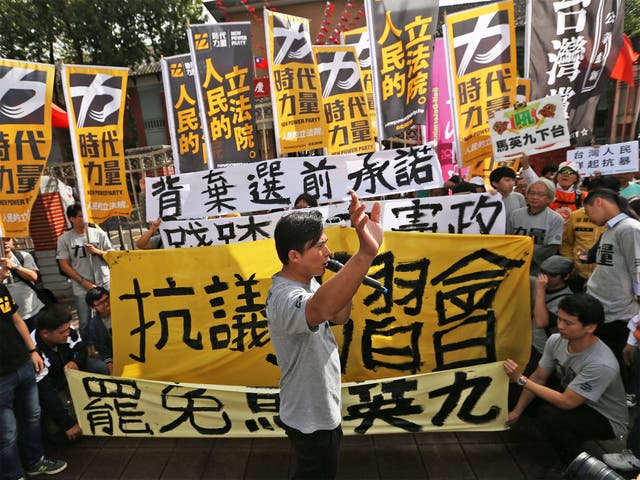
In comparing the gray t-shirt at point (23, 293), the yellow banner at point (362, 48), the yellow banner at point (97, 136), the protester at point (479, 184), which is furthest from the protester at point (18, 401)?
the yellow banner at point (362, 48)

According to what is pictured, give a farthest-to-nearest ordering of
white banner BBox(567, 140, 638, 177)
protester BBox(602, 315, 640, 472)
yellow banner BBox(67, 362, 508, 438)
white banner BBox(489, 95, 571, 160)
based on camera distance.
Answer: white banner BBox(567, 140, 638, 177) < white banner BBox(489, 95, 571, 160) < yellow banner BBox(67, 362, 508, 438) < protester BBox(602, 315, 640, 472)

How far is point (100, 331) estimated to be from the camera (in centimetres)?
431

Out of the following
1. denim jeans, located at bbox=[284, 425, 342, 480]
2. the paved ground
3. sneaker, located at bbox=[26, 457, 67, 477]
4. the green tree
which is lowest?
the paved ground

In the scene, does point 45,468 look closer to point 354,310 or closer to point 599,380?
point 354,310

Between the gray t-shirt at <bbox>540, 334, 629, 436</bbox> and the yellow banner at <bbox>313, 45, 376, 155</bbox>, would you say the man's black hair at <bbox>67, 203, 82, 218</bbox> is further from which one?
the gray t-shirt at <bbox>540, 334, 629, 436</bbox>

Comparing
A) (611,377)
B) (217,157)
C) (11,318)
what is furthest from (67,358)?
(611,377)

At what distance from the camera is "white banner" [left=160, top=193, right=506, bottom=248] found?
157 inches

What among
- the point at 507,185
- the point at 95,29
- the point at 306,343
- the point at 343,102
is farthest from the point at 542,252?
the point at 95,29

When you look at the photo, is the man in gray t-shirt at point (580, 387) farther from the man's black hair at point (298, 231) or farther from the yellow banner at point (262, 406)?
the man's black hair at point (298, 231)

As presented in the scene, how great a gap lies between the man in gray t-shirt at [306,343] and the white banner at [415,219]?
2.03 metres

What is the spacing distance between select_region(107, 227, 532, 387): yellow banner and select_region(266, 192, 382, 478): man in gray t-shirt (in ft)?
5.14

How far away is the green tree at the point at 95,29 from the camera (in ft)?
57.3

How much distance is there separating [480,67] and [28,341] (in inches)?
222

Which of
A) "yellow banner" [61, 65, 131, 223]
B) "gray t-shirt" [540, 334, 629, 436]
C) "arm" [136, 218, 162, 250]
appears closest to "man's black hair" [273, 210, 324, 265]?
"gray t-shirt" [540, 334, 629, 436]
